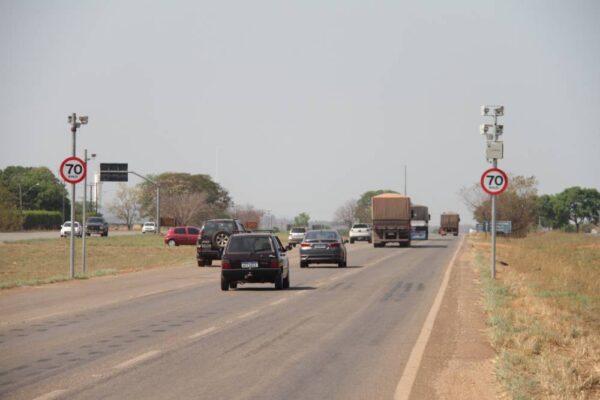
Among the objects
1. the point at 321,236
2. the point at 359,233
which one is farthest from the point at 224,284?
the point at 359,233

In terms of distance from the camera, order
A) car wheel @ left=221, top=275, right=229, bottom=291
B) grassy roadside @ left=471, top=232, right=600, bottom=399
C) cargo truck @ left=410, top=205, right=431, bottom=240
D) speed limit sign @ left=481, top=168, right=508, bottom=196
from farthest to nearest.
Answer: cargo truck @ left=410, top=205, right=431, bottom=240
speed limit sign @ left=481, top=168, right=508, bottom=196
car wheel @ left=221, top=275, right=229, bottom=291
grassy roadside @ left=471, top=232, right=600, bottom=399

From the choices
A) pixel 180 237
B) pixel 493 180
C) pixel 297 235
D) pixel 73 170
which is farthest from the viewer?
pixel 297 235

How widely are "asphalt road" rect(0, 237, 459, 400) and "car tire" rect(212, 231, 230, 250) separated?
14150 mm

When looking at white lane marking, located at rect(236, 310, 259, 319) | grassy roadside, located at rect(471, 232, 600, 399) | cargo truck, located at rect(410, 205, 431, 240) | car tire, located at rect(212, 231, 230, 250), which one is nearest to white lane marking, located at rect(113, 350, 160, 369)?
grassy roadside, located at rect(471, 232, 600, 399)

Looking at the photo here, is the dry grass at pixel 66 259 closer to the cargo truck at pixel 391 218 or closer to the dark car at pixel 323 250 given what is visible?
the dark car at pixel 323 250

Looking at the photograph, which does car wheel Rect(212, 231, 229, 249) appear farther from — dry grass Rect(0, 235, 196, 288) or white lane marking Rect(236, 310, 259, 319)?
white lane marking Rect(236, 310, 259, 319)

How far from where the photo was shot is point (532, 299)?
24.0 metres

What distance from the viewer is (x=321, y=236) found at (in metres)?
42.5

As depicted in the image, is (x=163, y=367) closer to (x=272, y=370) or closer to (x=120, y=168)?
(x=272, y=370)

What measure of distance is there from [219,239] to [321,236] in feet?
15.0

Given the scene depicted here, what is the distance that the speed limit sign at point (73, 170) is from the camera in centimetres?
3212

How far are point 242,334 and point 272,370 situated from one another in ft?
13.8

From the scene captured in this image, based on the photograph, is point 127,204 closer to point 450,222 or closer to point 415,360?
point 450,222

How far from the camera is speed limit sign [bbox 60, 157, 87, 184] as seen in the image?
105 ft
